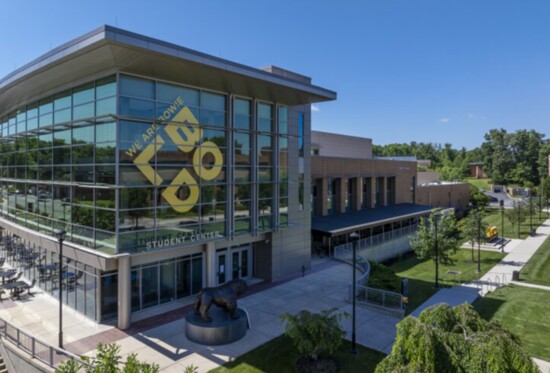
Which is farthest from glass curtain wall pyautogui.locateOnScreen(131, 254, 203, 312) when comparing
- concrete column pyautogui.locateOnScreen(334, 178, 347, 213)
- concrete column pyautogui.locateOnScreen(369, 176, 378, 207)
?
concrete column pyautogui.locateOnScreen(369, 176, 378, 207)

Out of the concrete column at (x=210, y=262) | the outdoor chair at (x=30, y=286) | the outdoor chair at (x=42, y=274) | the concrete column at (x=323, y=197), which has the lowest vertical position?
the outdoor chair at (x=30, y=286)

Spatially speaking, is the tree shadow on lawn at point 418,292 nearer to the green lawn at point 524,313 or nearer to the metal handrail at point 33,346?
the green lawn at point 524,313

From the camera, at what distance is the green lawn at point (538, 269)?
91.8 ft

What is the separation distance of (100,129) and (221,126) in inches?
243

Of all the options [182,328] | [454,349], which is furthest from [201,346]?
[454,349]

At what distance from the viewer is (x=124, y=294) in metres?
17.2

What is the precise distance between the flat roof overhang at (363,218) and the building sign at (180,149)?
13.8 metres

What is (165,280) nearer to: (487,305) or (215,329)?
(215,329)

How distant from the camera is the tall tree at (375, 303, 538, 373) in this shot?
732 centimetres

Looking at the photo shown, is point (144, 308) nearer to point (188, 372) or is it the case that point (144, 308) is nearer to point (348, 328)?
point (348, 328)

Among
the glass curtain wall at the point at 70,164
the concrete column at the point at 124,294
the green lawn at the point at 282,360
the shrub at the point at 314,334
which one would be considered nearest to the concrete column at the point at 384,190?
the green lawn at the point at 282,360

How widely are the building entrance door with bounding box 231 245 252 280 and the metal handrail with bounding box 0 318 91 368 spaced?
11.0 metres

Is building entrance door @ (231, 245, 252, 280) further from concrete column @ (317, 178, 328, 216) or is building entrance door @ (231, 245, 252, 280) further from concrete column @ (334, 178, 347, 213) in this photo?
concrete column @ (334, 178, 347, 213)

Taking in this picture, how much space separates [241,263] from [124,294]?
27.1 feet
